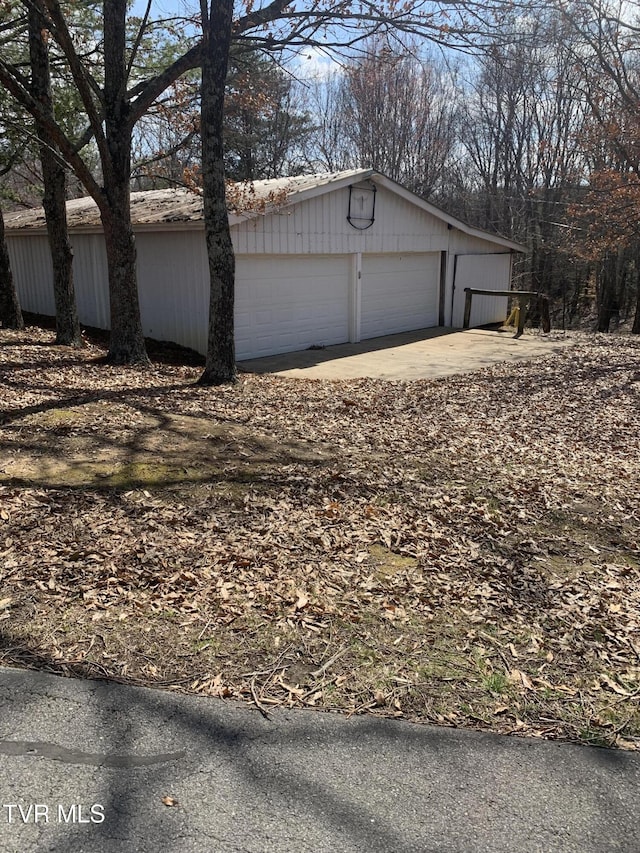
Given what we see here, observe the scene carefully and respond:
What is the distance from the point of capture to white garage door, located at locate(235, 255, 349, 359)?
506 inches

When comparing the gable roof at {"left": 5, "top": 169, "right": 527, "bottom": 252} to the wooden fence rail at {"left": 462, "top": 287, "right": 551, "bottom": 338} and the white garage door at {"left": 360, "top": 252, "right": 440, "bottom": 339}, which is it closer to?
the white garage door at {"left": 360, "top": 252, "right": 440, "bottom": 339}

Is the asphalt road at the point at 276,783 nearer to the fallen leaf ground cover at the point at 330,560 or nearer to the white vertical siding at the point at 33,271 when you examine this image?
the fallen leaf ground cover at the point at 330,560

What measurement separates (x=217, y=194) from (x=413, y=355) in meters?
6.22

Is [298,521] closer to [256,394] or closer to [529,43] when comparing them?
[256,394]

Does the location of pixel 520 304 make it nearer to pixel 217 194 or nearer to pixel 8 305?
pixel 217 194

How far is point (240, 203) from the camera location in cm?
1144

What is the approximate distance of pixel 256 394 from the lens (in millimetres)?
9117

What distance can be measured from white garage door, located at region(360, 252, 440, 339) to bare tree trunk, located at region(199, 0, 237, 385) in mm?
6810

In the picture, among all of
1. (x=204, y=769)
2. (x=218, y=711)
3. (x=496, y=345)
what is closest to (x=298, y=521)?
(x=218, y=711)

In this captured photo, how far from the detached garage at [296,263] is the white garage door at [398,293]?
0.03 metres

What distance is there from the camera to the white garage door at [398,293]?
631 inches

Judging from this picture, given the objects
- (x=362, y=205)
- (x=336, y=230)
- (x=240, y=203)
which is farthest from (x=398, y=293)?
(x=240, y=203)

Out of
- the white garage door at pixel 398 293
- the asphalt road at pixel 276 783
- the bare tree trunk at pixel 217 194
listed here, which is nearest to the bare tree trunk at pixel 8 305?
the bare tree trunk at pixel 217 194

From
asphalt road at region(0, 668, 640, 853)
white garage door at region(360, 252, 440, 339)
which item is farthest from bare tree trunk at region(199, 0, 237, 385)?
asphalt road at region(0, 668, 640, 853)
